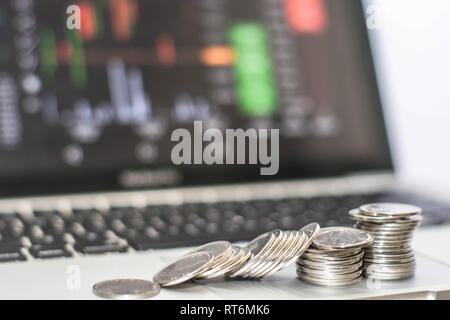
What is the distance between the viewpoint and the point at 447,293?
2.50ft

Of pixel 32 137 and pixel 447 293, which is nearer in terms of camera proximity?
pixel 447 293

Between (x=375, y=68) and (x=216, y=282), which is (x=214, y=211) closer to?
(x=216, y=282)

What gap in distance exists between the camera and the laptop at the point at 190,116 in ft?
4.15

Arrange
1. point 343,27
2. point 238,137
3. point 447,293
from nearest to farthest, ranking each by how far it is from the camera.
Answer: point 447,293
point 238,137
point 343,27

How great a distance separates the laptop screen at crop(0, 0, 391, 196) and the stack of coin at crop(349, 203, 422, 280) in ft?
2.01

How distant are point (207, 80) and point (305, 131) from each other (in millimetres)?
227

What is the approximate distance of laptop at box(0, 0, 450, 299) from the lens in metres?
1.27

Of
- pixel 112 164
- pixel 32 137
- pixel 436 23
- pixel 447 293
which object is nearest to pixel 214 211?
pixel 112 164

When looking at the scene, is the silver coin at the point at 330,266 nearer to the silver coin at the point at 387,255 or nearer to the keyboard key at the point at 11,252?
the silver coin at the point at 387,255

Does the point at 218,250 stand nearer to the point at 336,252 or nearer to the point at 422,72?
the point at 336,252

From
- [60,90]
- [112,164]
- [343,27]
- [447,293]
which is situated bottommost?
[447,293]

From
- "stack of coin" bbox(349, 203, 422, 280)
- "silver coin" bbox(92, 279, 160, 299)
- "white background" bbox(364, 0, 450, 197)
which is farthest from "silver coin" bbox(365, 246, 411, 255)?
"white background" bbox(364, 0, 450, 197)

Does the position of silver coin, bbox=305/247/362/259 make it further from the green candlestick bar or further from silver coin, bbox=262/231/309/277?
the green candlestick bar

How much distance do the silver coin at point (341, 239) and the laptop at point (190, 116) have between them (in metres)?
0.30
